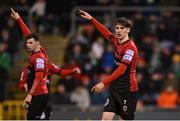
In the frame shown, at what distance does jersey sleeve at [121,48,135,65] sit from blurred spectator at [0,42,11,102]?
7.84 m

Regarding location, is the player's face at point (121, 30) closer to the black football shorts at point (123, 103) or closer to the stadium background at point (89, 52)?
the black football shorts at point (123, 103)

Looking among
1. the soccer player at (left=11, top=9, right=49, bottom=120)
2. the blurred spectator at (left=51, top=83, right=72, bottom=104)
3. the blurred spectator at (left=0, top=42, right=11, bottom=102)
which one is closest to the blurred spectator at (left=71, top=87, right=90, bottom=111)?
the blurred spectator at (left=51, top=83, right=72, bottom=104)

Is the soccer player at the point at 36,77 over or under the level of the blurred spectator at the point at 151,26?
under

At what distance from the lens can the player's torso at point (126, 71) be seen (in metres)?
12.2

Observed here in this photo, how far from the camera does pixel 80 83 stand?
19047mm

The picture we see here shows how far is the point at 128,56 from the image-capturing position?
1207 cm

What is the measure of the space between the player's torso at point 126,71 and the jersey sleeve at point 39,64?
1.39 m

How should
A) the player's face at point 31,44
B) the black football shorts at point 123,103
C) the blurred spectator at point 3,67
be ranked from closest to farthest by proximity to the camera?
the black football shorts at point 123,103
the player's face at point 31,44
the blurred spectator at point 3,67

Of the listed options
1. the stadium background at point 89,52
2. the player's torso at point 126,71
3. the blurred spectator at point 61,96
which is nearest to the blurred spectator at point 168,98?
the stadium background at point 89,52

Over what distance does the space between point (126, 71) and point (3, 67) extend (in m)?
7.89

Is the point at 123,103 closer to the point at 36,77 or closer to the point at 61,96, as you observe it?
the point at 36,77

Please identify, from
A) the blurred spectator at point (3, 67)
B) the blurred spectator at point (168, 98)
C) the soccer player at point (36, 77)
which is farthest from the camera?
the blurred spectator at point (3, 67)

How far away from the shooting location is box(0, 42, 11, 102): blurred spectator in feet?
64.1

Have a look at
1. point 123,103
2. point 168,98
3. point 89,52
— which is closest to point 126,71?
point 123,103
